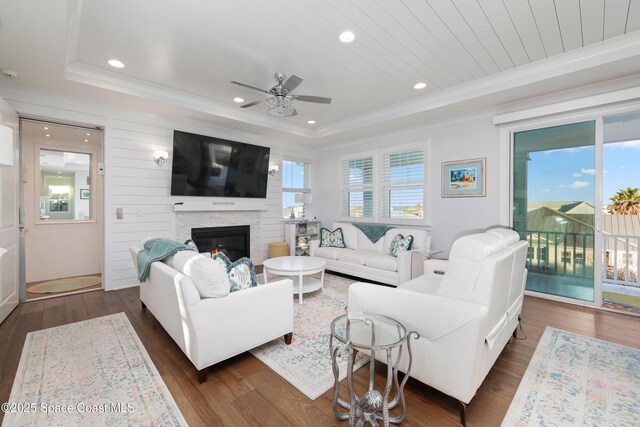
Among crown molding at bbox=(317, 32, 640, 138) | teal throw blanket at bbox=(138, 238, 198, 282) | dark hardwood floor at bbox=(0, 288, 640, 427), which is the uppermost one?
crown molding at bbox=(317, 32, 640, 138)

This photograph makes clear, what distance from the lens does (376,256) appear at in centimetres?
443

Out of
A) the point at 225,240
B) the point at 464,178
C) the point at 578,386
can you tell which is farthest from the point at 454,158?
the point at 225,240

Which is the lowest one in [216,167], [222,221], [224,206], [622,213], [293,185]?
[222,221]

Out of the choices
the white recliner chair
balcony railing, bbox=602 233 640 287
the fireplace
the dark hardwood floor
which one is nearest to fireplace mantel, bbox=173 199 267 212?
the fireplace

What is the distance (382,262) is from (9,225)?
465cm

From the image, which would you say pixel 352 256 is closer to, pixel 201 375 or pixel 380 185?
Result: pixel 380 185

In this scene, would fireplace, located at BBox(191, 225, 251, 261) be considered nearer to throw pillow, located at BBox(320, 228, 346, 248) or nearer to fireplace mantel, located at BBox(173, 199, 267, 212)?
fireplace mantel, located at BBox(173, 199, 267, 212)

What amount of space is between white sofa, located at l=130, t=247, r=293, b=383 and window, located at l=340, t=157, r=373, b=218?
3.67m

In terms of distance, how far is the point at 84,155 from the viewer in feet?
16.7

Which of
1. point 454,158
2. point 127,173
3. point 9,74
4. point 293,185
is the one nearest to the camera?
point 9,74

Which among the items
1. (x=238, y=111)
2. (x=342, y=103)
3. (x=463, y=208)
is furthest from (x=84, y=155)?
(x=463, y=208)

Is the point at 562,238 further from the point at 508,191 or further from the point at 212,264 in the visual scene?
the point at 212,264

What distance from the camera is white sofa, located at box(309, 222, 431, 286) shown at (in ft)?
13.4

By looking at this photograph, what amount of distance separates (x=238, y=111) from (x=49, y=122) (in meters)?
2.50
